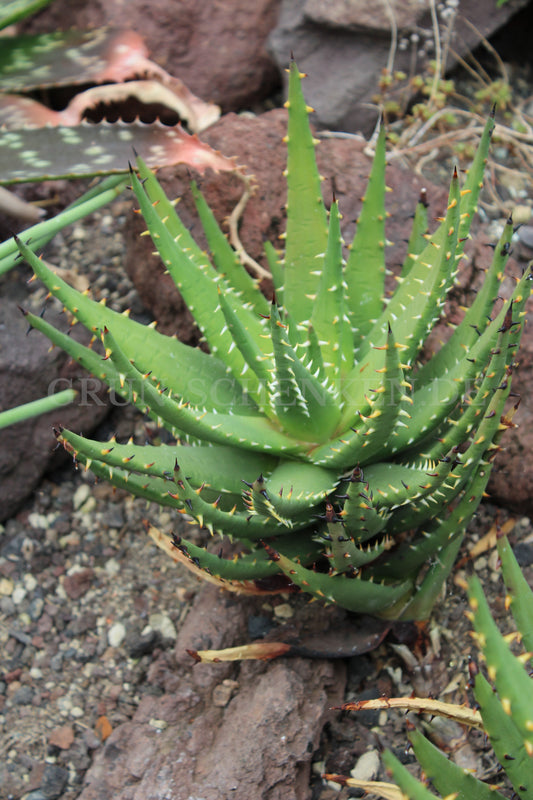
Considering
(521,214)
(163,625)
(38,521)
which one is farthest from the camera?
(521,214)

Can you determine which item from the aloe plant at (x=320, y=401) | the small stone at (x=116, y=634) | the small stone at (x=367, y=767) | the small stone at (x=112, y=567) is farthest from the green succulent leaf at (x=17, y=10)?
the small stone at (x=367, y=767)

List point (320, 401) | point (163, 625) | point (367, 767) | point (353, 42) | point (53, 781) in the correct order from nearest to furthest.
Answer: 1. point (320, 401)
2. point (367, 767)
3. point (53, 781)
4. point (163, 625)
5. point (353, 42)

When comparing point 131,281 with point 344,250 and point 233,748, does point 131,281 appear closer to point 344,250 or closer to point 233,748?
point 344,250

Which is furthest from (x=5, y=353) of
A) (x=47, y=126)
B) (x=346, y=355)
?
(x=346, y=355)

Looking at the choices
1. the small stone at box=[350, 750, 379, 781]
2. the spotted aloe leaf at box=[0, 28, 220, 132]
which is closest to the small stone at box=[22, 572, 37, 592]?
the small stone at box=[350, 750, 379, 781]

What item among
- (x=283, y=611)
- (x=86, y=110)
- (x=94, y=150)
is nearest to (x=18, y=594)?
(x=283, y=611)

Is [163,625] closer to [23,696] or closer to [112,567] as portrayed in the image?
[112,567]
